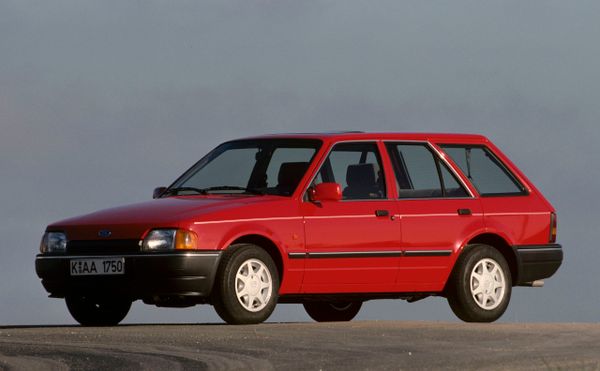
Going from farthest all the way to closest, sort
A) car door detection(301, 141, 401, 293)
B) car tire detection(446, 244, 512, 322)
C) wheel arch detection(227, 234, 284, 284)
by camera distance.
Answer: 1. car tire detection(446, 244, 512, 322)
2. car door detection(301, 141, 401, 293)
3. wheel arch detection(227, 234, 284, 284)

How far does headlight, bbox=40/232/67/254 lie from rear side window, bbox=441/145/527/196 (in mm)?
4299

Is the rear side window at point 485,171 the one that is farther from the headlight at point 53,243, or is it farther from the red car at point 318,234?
the headlight at point 53,243

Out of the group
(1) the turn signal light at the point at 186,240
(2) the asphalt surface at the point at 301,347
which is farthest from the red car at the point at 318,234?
(2) the asphalt surface at the point at 301,347

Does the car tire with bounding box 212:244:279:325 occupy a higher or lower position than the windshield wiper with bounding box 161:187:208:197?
lower

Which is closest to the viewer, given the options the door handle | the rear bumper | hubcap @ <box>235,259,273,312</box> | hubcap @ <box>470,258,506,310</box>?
hubcap @ <box>235,259,273,312</box>

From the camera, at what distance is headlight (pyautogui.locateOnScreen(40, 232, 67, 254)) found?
46.7ft

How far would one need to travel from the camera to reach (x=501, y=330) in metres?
13.5

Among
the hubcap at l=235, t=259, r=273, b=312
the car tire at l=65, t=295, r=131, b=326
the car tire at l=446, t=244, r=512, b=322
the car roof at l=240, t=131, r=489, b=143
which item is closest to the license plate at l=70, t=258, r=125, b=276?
the car tire at l=65, t=295, r=131, b=326

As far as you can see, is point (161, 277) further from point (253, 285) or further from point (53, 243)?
point (53, 243)

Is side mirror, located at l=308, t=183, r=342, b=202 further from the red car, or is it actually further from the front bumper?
the front bumper

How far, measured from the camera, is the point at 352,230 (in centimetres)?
1442

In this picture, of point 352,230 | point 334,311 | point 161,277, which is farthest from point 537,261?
point 161,277

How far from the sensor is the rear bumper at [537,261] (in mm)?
15836

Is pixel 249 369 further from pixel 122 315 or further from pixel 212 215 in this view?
pixel 122 315
